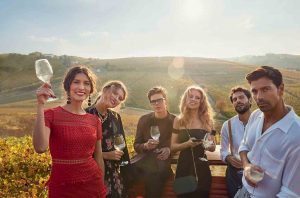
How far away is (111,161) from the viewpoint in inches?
210

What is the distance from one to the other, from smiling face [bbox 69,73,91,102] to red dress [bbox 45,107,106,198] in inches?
8.1

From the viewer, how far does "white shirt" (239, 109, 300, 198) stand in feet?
10.3

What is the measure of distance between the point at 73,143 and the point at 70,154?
0.41ft

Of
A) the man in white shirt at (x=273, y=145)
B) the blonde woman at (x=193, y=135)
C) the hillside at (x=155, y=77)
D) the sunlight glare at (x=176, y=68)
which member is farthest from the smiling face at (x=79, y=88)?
the sunlight glare at (x=176, y=68)

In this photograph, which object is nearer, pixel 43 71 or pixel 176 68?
pixel 43 71

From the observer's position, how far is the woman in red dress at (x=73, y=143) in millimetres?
3834

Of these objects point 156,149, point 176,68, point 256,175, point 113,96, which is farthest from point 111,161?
point 176,68

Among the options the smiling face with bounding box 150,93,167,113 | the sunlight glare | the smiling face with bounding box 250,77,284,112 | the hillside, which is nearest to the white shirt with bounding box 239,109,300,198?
the smiling face with bounding box 250,77,284,112

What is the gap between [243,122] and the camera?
19.9 feet

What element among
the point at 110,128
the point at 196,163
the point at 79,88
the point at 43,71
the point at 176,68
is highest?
the point at 43,71

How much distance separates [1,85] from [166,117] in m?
118

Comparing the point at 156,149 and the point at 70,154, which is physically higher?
the point at 70,154

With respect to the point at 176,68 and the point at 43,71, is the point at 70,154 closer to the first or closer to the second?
the point at 43,71

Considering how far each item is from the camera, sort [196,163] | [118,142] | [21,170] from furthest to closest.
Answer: [21,170], [196,163], [118,142]
